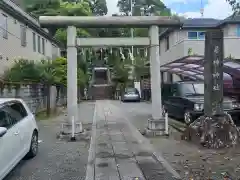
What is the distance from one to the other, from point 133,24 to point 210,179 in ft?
22.7

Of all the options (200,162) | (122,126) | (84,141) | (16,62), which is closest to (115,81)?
(16,62)

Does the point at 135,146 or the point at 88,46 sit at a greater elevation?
the point at 88,46

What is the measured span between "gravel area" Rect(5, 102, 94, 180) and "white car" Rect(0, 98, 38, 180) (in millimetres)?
279

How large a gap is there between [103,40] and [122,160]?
5093 mm

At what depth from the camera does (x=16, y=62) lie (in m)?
19.2

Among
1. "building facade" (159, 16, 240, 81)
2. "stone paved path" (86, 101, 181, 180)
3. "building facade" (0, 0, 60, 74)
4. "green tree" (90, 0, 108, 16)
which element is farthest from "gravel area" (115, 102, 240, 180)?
"green tree" (90, 0, 108, 16)

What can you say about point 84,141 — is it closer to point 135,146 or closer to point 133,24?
point 135,146

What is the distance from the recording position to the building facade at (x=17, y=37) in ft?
57.5

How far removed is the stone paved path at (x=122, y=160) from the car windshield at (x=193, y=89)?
447 cm

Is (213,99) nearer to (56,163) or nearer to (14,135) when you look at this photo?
(56,163)

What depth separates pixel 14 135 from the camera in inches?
260

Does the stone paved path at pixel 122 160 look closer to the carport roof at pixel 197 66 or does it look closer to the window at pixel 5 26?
the carport roof at pixel 197 66

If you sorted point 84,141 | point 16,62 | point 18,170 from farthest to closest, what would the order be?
point 16,62 → point 84,141 → point 18,170

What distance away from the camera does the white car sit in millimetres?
5920
